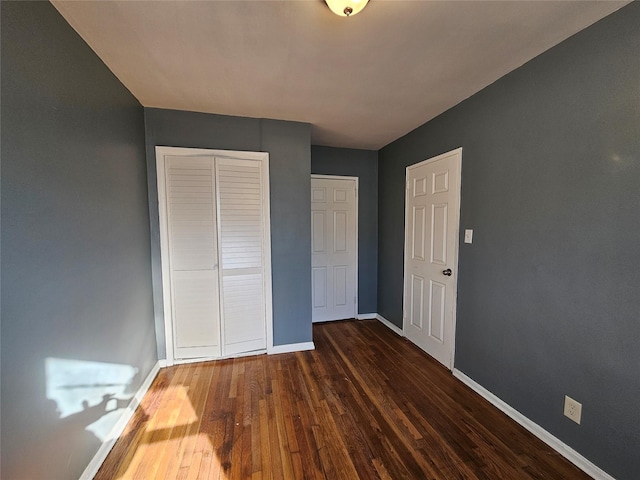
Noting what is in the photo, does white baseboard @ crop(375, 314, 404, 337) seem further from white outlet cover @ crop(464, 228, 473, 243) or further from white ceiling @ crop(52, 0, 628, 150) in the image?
white ceiling @ crop(52, 0, 628, 150)

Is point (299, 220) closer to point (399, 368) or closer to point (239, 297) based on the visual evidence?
point (239, 297)

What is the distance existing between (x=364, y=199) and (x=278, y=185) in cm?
145

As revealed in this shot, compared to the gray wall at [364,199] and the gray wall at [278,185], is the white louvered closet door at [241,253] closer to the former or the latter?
the gray wall at [278,185]

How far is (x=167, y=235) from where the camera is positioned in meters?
2.40

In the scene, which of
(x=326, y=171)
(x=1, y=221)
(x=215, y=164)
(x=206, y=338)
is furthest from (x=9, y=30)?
(x=326, y=171)

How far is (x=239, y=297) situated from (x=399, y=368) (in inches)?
67.4

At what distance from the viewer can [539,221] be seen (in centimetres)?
163

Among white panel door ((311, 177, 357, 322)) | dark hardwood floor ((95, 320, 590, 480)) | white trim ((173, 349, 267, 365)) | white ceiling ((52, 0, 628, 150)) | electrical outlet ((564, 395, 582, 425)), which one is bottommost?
dark hardwood floor ((95, 320, 590, 480))

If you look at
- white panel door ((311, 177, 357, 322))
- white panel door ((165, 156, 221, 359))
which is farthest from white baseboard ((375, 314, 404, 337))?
white panel door ((165, 156, 221, 359))

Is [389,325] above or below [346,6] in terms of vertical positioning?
below

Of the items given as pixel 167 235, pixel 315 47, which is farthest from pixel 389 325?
pixel 315 47

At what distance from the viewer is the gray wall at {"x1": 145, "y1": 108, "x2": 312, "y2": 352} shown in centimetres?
237

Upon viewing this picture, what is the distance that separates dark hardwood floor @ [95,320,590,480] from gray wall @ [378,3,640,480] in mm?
336

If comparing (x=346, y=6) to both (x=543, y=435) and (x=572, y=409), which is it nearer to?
(x=572, y=409)
